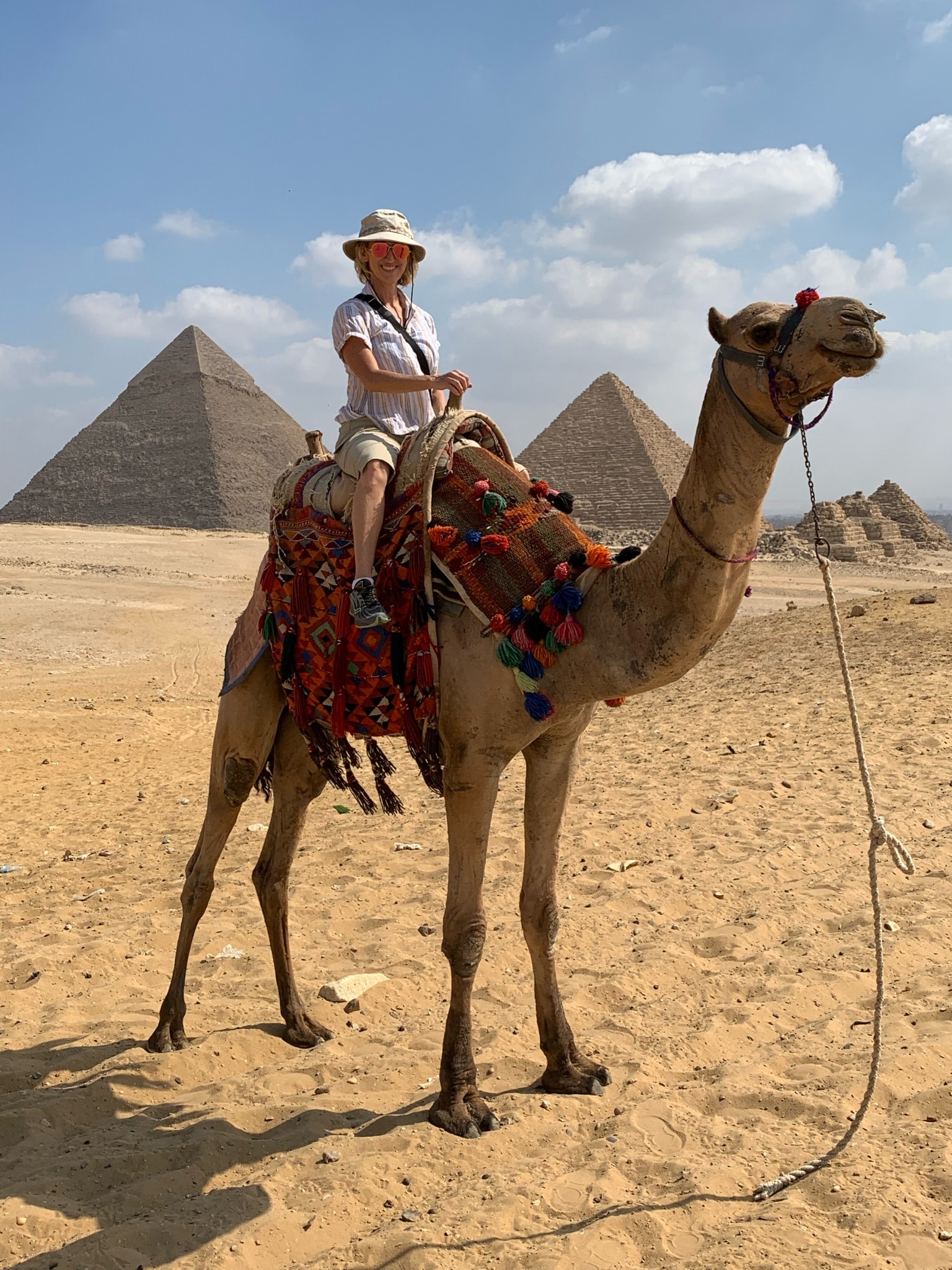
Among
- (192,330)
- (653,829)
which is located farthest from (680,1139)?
(192,330)

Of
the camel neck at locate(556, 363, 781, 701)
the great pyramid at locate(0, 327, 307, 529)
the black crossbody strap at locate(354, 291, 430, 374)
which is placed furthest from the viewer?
the great pyramid at locate(0, 327, 307, 529)

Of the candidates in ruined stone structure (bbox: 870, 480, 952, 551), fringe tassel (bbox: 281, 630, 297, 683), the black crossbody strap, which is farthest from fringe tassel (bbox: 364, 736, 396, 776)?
ruined stone structure (bbox: 870, 480, 952, 551)

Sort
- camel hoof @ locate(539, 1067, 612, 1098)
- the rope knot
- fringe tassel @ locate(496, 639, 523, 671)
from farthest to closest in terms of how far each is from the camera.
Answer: camel hoof @ locate(539, 1067, 612, 1098) < fringe tassel @ locate(496, 639, 523, 671) < the rope knot

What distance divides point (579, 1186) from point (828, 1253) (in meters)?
0.71

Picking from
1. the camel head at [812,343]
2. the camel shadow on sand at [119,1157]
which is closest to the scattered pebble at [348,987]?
the camel shadow on sand at [119,1157]

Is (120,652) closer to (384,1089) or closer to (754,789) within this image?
(754,789)

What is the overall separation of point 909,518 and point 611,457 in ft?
151

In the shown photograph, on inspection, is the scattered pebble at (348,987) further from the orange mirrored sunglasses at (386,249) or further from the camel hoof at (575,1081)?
the orange mirrored sunglasses at (386,249)

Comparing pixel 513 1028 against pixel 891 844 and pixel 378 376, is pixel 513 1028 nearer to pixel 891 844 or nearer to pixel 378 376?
pixel 891 844

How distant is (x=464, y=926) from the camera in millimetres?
3332

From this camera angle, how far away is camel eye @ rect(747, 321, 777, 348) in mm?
2629

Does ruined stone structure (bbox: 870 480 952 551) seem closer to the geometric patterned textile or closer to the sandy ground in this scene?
the sandy ground

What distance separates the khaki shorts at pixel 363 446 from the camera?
356cm

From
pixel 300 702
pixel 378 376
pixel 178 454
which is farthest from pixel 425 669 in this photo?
pixel 178 454
